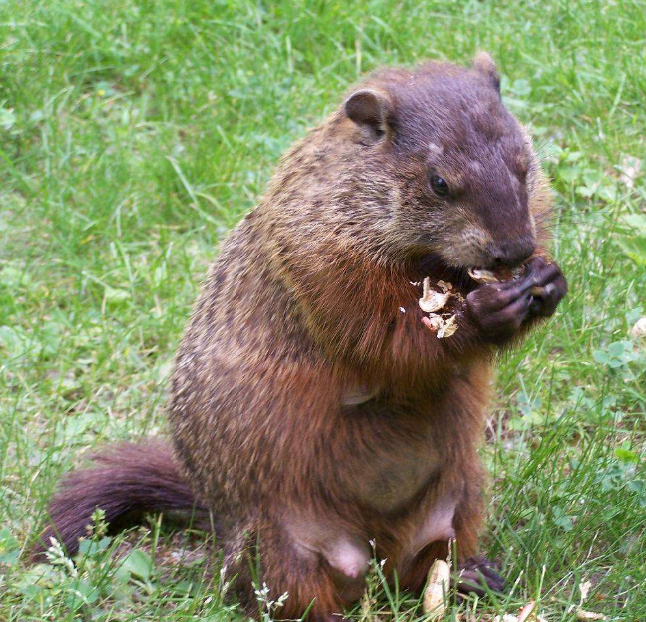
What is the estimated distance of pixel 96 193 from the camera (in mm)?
6098

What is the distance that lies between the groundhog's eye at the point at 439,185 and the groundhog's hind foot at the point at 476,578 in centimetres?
138

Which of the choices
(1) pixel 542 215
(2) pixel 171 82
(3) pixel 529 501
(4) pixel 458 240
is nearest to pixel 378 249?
(4) pixel 458 240

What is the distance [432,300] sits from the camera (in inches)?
144

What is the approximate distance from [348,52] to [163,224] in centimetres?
171

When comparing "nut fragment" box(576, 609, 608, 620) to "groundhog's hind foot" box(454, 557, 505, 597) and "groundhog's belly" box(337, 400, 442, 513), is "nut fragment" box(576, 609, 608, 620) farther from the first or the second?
"groundhog's belly" box(337, 400, 442, 513)

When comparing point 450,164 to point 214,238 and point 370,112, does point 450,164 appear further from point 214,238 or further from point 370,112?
point 214,238

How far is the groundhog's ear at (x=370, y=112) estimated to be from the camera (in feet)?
12.2

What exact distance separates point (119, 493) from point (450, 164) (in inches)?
72.8

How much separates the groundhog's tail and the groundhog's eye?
1.63 m

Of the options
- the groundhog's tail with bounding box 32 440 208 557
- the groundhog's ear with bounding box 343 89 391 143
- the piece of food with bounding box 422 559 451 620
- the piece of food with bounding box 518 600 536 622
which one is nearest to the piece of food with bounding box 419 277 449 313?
the groundhog's ear with bounding box 343 89 391 143

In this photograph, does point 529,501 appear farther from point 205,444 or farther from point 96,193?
point 96,193

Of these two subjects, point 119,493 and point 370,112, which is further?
point 119,493

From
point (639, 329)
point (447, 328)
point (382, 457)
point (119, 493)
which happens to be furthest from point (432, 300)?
point (639, 329)

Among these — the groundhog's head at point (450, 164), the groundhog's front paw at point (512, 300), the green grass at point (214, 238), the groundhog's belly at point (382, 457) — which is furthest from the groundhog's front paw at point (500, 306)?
the green grass at point (214, 238)
